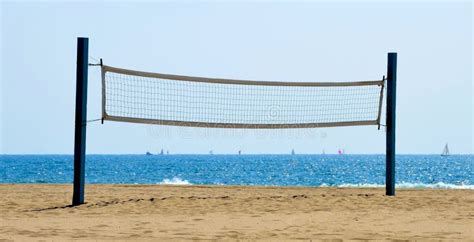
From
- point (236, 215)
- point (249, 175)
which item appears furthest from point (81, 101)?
point (249, 175)

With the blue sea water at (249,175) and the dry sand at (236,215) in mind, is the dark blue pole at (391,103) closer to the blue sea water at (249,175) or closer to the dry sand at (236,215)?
the dry sand at (236,215)

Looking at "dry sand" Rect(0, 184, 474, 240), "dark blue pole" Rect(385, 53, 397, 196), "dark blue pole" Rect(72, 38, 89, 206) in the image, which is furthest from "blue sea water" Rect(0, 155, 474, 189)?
"dark blue pole" Rect(72, 38, 89, 206)

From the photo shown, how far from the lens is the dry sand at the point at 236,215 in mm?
7965

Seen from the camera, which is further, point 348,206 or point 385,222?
point 348,206

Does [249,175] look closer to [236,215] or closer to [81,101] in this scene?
[81,101]

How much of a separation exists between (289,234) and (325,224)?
936mm

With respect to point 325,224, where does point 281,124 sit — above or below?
above

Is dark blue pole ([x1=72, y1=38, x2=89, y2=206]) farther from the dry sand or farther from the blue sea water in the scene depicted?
the blue sea water

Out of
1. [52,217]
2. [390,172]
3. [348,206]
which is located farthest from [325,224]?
[390,172]

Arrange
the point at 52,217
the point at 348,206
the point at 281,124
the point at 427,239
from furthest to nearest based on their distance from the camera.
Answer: the point at 281,124, the point at 348,206, the point at 52,217, the point at 427,239

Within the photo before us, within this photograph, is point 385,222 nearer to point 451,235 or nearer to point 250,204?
point 451,235

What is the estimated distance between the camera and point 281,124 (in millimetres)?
12031

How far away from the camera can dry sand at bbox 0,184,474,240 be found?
314 inches

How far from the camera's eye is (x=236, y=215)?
31.7 feet
